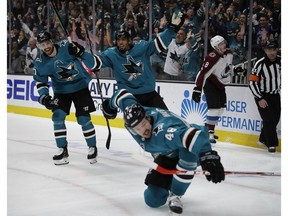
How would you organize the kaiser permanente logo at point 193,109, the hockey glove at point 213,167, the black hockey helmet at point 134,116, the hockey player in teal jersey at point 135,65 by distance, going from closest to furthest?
the hockey glove at point 213,167 → the black hockey helmet at point 134,116 → the hockey player in teal jersey at point 135,65 → the kaiser permanente logo at point 193,109

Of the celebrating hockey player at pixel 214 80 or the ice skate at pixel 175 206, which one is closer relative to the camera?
the ice skate at pixel 175 206

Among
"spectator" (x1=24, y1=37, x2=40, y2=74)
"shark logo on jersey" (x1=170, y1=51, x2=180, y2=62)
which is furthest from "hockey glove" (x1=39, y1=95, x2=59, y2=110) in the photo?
"spectator" (x1=24, y1=37, x2=40, y2=74)

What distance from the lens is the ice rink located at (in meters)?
2.50

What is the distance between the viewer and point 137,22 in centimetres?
631

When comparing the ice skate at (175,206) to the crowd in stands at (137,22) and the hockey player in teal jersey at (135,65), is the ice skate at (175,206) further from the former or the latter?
the crowd in stands at (137,22)

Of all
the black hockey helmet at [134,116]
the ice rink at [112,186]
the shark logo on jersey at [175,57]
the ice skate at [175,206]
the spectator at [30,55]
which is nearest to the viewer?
the black hockey helmet at [134,116]

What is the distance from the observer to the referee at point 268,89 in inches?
171

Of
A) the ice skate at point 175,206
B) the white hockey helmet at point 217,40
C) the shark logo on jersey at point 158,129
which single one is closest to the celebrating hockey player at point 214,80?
the white hockey helmet at point 217,40

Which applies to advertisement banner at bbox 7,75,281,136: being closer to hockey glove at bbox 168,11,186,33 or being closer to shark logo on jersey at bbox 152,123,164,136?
hockey glove at bbox 168,11,186,33

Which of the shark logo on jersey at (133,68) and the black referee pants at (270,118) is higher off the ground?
the shark logo on jersey at (133,68)

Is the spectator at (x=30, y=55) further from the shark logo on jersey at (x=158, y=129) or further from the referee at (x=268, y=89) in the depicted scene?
the shark logo on jersey at (x=158, y=129)

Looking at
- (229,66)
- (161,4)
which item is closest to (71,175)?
(229,66)

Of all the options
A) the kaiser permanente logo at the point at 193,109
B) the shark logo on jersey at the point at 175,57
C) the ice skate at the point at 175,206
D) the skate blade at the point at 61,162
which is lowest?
the skate blade at the point at 61,162

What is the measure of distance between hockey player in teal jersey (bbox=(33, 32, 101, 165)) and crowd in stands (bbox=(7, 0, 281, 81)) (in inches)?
77.2
